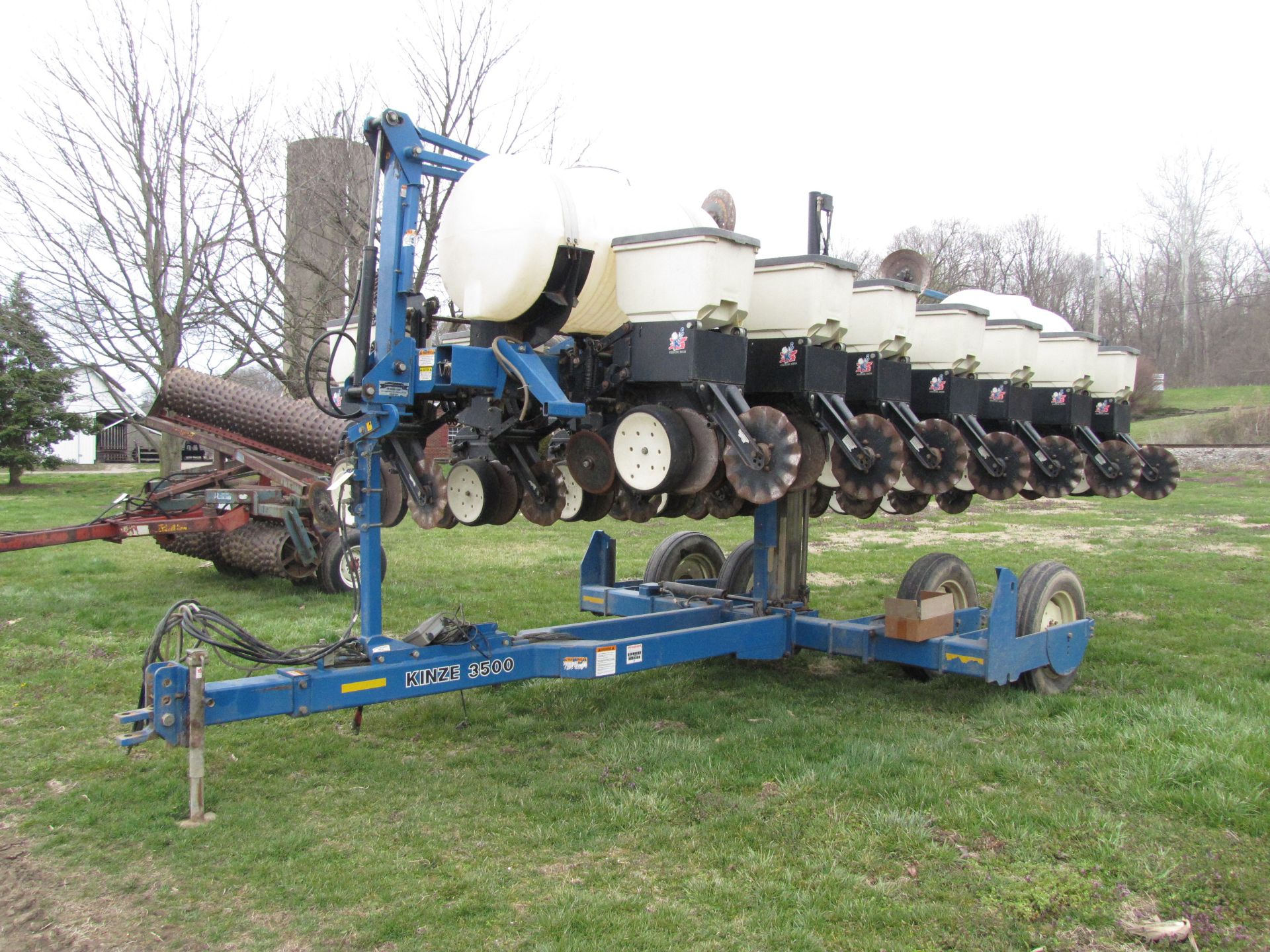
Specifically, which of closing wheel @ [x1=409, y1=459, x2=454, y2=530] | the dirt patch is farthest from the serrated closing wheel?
the dirt patch

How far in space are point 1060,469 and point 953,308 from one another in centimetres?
172

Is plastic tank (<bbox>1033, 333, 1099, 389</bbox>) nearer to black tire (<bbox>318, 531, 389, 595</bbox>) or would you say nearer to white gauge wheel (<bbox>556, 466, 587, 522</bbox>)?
white gauge wheel (<bbox>556, 466, 587, 522</bbox>)

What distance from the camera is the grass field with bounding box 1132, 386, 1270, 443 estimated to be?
32688 millimetres

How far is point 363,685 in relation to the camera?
16.8 ft

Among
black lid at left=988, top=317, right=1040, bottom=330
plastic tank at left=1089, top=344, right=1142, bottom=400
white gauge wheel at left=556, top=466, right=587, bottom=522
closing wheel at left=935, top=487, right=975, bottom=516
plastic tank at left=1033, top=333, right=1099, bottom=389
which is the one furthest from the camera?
plastic tank at left=1089, top=344, right=1142, bottom=400

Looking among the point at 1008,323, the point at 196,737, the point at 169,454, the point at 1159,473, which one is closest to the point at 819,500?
the point at 1008,323

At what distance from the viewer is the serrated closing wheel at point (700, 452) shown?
215 inches

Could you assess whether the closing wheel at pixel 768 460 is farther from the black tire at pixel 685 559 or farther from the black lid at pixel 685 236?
the black tire at pixel 685 559

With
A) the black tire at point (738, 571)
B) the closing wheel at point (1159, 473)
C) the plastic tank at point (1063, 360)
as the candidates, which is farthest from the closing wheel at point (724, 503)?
the closing wheel at point (1159, 473)

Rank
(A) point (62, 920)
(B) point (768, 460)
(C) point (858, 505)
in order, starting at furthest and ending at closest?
(C) point (858, 505) → (B) point (768, 460) → (A) point (62, 920)

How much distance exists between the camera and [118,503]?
10.0 meters

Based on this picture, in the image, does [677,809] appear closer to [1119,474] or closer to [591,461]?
[591,461]

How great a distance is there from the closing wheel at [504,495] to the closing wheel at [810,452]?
68.7 inches

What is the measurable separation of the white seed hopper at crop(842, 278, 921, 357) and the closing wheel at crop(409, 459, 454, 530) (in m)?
2.81
